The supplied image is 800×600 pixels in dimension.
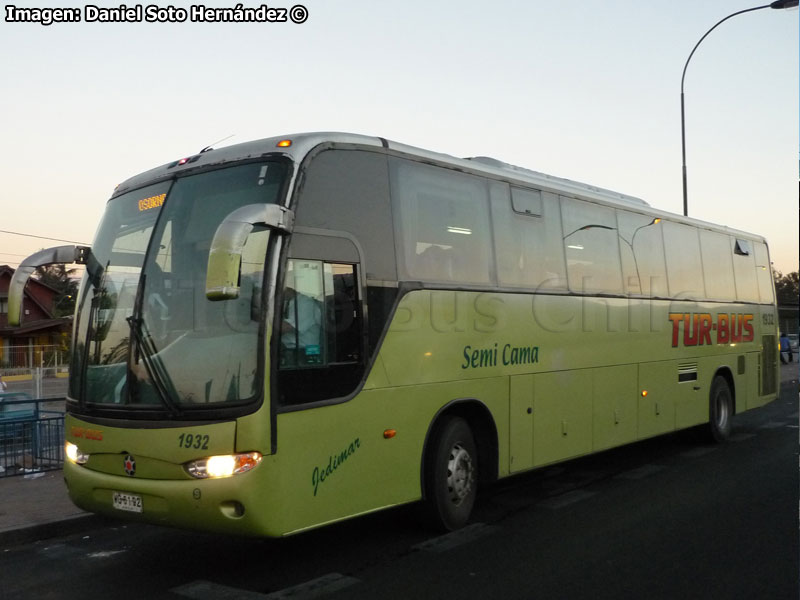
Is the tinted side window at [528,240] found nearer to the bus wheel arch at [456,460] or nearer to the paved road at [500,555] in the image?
the bus wheel arch at [456,460]

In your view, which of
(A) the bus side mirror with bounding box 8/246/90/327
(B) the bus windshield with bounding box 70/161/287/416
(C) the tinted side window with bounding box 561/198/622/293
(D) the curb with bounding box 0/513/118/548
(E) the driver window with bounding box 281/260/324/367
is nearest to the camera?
(B) the bus windshield with bounding box 70/161/287/416

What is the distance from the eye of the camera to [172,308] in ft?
19.9

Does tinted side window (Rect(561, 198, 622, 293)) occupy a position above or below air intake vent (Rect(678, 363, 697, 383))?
above

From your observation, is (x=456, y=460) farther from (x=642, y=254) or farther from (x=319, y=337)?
(x=642, y=254)

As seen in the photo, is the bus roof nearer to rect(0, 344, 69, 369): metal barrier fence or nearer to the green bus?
the green bus

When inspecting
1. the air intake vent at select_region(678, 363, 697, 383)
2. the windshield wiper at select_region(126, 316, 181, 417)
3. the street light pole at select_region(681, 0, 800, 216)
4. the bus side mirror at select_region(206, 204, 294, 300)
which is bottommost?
the air intake vent at select_region(678, 363, 697, 383)

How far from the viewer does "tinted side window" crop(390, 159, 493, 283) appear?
7.29 metres

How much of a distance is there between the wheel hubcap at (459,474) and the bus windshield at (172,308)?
2.61m

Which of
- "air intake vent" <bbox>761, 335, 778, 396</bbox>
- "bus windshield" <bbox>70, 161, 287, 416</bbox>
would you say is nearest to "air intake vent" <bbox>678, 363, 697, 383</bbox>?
"air intake vent" <bbox>761, 335, 778, 396</bbox>

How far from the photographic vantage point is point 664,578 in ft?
19.8

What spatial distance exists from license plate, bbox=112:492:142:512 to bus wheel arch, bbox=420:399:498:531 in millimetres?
2476

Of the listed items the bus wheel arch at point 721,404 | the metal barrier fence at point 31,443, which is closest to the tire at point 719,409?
the bus wheel arch at point 721,404

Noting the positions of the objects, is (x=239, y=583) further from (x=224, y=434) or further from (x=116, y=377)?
(x=116, y=377)

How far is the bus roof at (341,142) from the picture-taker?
21.0 ft
